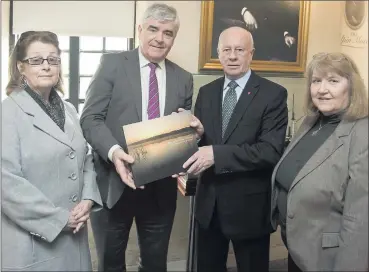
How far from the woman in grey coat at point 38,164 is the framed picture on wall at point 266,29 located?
0.38 metres

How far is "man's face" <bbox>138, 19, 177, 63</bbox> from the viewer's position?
1.01 meters

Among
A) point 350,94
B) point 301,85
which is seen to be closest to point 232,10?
point 301,85

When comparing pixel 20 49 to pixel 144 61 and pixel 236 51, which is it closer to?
pixel 144 61

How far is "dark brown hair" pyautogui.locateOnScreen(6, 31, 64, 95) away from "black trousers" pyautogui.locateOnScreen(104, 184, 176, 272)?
35 centimetres

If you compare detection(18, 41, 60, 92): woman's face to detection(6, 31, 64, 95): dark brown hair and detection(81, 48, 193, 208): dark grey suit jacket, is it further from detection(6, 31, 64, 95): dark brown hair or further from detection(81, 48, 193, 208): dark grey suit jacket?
detection(81, 48, 193, 208): dark grey suit jacket

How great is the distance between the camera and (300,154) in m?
0.92

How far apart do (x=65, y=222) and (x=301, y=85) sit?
59 centimetres

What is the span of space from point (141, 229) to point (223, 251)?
0.25 m

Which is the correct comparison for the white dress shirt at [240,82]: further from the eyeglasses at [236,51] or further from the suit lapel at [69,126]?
the suit lapel at [69,126]

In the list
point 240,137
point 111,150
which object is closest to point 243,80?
point 240,137

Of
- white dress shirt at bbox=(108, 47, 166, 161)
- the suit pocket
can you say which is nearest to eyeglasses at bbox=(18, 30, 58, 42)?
white dress shirt at bbox=(108, 47, 166, 161)

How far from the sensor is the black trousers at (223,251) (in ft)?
3.74

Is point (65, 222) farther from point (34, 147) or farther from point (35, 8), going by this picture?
point (35, 8)

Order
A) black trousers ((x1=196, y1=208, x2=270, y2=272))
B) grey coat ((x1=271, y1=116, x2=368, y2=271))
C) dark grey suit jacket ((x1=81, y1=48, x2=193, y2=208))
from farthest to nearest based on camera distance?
1. black trousers ((x1=196, y1=208, x2=270, y2=272))
2. dark grey suit jacket ((x1=81, y1=48, x2=193, y2=208))
3. grey coat ((x1=271, y1=116, x2=368, y2=271))
